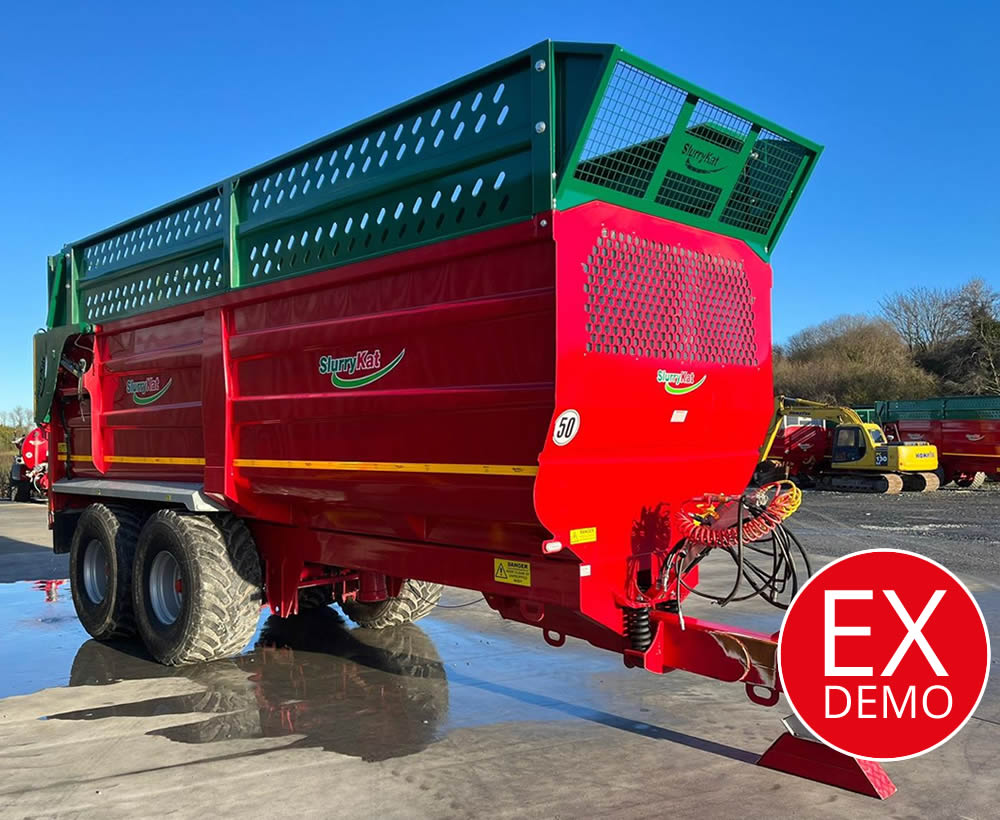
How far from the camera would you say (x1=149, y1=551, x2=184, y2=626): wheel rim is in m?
6.47

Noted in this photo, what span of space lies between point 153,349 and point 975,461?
74.9 ft

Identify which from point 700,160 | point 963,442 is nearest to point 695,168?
point 700,160

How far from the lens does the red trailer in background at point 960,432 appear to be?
77.8ft

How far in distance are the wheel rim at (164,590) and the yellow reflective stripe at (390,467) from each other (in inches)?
43.3

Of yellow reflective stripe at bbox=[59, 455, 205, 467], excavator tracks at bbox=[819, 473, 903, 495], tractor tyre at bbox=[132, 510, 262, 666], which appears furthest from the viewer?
excavator tracks at bbox=[819, 473, 903, 495]

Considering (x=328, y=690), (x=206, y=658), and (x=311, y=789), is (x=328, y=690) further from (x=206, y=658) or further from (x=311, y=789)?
(x=311, y=789)

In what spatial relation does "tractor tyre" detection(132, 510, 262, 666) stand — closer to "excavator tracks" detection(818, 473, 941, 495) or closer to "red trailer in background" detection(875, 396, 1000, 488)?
"excavator tracks" detection(818, 473, 941, 495)

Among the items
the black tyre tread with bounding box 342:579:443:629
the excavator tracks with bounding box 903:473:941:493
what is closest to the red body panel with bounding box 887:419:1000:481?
the excavator tracks with bounding box 903:473:941:493

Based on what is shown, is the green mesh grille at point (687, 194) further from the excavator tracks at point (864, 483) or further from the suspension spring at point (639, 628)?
the excavator tracks at point (864, 483)

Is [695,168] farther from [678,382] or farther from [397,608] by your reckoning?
[397,608]

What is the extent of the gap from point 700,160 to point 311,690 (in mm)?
3868

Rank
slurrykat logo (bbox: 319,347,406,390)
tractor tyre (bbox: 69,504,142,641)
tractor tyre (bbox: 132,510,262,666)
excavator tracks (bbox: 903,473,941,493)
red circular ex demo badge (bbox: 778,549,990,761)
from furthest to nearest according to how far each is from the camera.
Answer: excavator tracks (bbox: 903,473,941,493)
tractor tyre (bbox: 69,504,142,641)
tractor tyre (bbox: 132,510,262,666)
slurrykat logo (bbox: 319,347,406,390)
red circular ex demo badge (bbox: 778,549,990,761)

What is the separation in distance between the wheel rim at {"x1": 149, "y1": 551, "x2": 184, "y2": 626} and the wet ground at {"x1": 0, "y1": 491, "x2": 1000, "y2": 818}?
1.19ft

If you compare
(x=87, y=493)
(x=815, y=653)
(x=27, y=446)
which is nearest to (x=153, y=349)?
(x=87, y=493)
